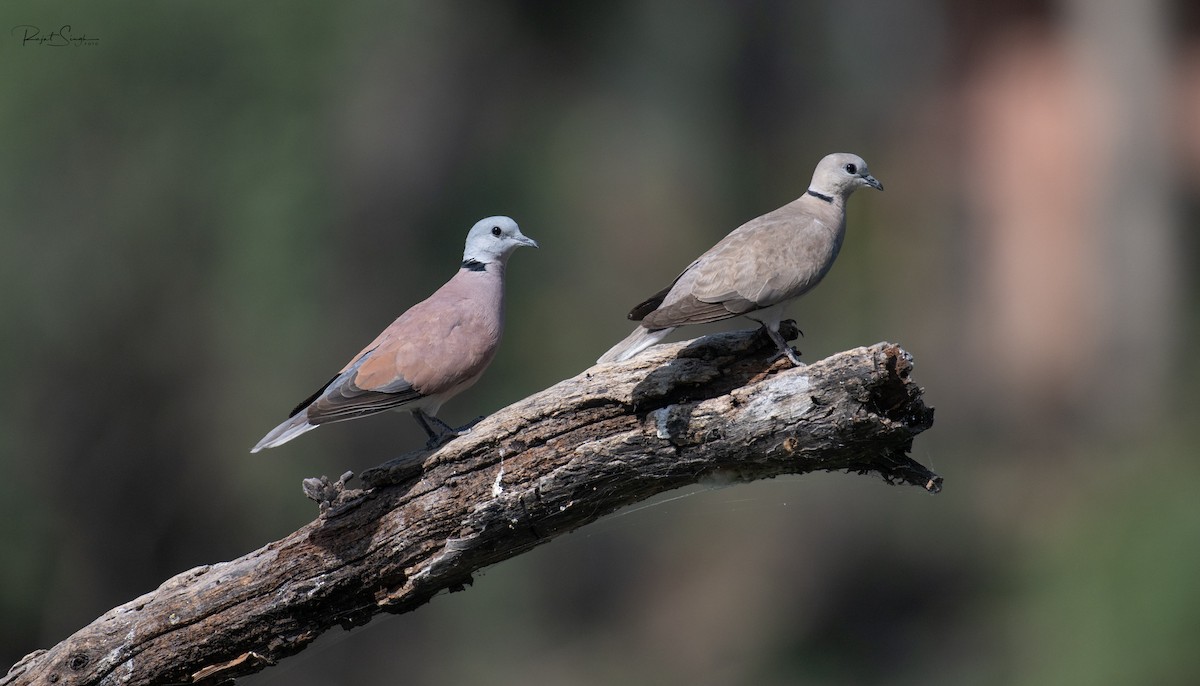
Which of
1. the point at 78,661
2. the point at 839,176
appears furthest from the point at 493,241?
the point at 78,661

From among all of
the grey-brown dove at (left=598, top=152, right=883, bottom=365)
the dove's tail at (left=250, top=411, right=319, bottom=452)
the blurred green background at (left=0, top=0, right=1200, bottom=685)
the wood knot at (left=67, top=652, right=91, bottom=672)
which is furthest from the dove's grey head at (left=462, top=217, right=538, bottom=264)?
the blurred green background at (left=0, top=0, right=1200, bottom=685)

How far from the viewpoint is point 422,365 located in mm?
5141

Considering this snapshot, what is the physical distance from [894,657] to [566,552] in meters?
4.41

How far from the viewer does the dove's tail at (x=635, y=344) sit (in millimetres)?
5145

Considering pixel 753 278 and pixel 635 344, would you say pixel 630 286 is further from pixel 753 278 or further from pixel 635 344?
pixel 753 278

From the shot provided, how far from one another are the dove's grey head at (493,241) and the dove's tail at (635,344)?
0.72m

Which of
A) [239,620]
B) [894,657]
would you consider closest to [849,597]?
[894,657]

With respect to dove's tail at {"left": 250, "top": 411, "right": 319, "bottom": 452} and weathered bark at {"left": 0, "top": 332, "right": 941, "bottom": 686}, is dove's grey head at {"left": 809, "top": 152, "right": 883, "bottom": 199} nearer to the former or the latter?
weathered bark at {"left": 0, "top": 332, "right": 941, "bottom": 686}

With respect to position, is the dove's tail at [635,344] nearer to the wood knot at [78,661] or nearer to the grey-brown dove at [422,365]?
the grey-brown dove at [422,365]

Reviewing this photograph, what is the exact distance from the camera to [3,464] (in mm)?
12336

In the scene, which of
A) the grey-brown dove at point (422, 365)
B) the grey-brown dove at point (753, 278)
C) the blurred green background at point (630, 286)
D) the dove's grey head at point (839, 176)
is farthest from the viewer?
the blurred green background at point (630, 286)

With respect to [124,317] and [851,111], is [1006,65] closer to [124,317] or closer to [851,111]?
[851,111]

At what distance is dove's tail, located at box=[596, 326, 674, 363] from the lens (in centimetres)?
514

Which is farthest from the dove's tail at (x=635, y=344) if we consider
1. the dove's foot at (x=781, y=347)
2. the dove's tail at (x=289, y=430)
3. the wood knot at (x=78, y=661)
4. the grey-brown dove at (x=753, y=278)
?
the wood knot at (x=78, y=661)
